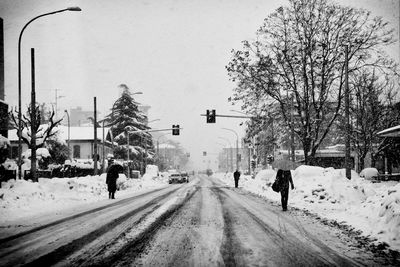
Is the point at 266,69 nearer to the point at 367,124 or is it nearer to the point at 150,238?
the point at 367,124

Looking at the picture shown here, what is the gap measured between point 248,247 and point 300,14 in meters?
23.7

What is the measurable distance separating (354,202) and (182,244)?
7942 millimetres

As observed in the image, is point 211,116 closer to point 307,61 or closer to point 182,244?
point 307,61

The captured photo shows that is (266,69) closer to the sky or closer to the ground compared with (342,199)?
closer to the sky

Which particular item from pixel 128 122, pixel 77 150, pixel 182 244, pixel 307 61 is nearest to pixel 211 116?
pixel 307 61

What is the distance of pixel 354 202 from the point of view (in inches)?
477

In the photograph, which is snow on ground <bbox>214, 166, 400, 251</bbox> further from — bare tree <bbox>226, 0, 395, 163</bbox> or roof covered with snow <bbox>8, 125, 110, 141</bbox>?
roof covered with snow <bbox>8, 125, 110, 141</bbox>

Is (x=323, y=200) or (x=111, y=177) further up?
(x=111, y=177)

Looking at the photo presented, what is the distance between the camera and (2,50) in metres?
23.4

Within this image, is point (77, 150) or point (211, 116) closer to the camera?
point (211, 116)

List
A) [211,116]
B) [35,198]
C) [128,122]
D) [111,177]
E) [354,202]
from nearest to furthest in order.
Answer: [354,202], [35,198], [111,177], [211,116], [128,122]

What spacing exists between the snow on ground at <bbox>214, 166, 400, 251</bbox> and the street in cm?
76

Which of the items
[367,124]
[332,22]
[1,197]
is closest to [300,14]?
[332,22]

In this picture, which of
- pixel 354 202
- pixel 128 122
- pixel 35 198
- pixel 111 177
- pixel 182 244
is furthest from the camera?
pixel 128 122
